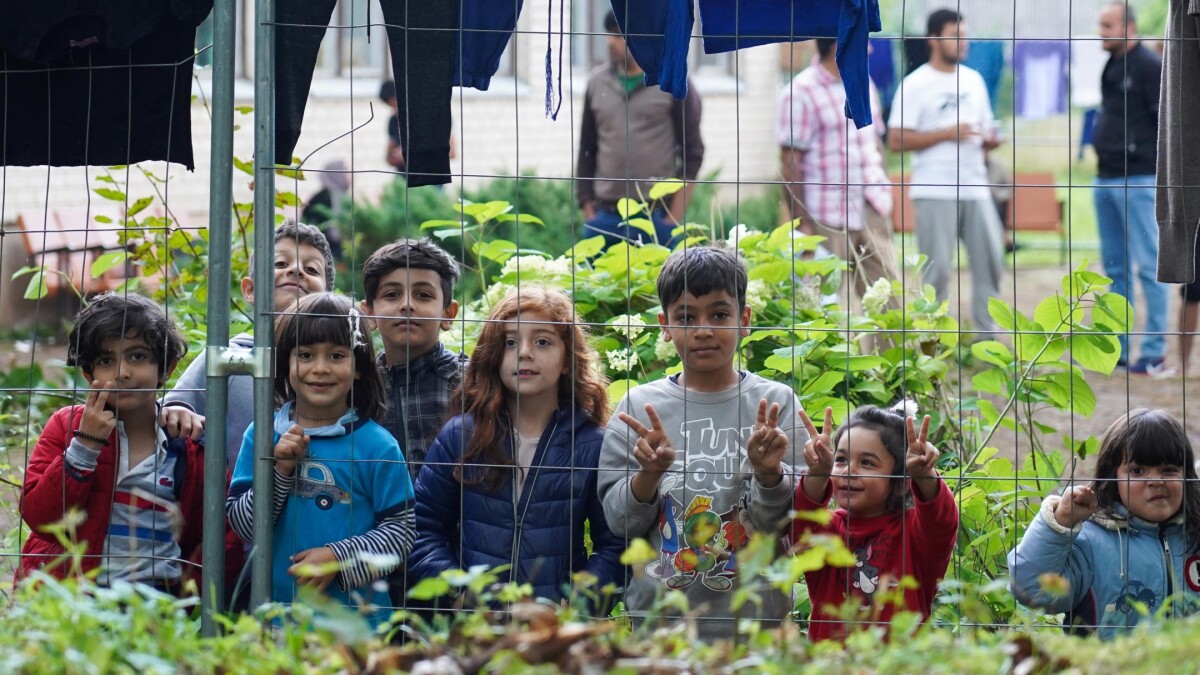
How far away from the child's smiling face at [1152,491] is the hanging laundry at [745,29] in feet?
3.62

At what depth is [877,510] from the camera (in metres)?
3.58

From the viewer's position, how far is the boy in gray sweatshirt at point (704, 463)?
3461mm

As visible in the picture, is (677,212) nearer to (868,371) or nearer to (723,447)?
(868,371)

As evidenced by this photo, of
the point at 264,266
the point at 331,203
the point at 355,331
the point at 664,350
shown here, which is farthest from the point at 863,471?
the point at 331,203

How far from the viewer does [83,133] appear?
4.04 metres

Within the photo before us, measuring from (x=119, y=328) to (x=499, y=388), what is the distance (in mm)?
998

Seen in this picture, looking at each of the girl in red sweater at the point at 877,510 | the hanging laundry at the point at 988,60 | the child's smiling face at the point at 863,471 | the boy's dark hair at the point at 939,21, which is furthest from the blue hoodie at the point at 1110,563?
the hanging laundry at the point at 988,60

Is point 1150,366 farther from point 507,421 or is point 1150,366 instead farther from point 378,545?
point 378,545

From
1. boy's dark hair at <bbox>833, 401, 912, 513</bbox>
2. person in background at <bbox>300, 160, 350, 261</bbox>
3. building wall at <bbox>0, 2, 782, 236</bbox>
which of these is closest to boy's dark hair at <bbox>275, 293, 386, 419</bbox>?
boy's dark hair at <bbox>833, 401, 912, 513</bbox>

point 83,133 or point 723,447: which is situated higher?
point 83,133

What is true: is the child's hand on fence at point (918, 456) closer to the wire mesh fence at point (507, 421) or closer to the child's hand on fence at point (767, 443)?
the wire mesh fence at point (507, 421)

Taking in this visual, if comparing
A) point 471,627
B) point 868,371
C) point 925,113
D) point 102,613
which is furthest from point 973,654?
point 925,113

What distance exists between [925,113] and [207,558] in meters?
6.39

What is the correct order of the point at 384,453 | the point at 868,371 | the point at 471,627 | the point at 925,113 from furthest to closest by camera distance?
1. the point at 925,113
2. the point at 868,371
3. the point at 384,453
4. the point at 471,627
